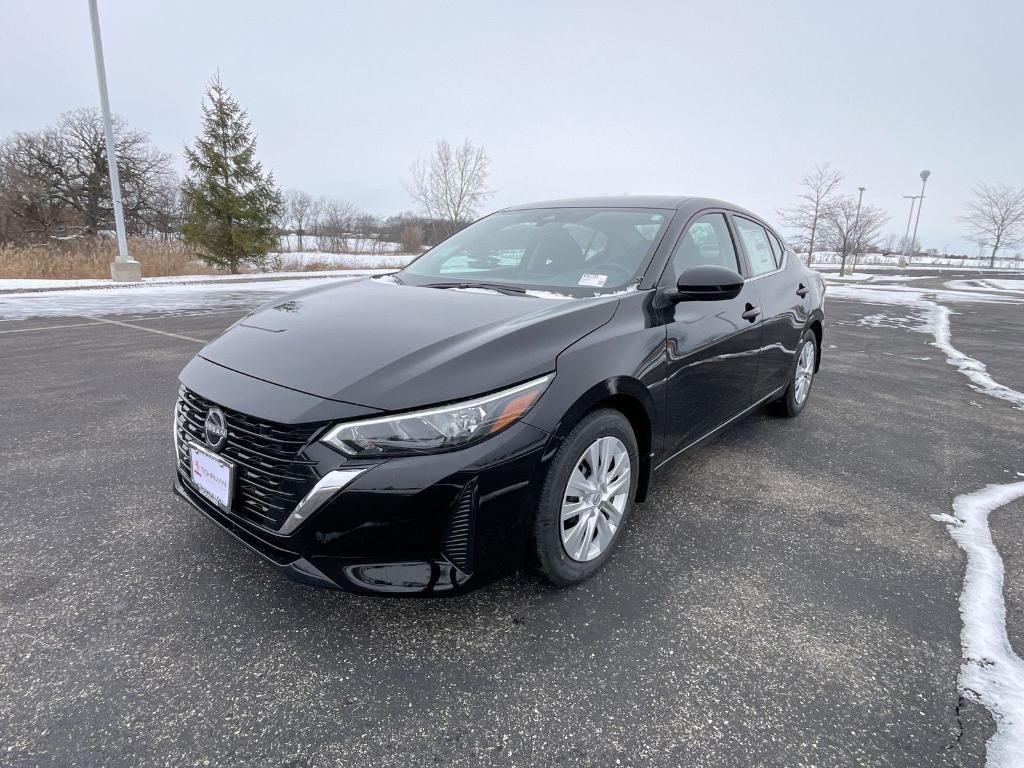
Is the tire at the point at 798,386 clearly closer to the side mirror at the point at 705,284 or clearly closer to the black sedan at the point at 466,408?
the black sedan at the point at 466,408

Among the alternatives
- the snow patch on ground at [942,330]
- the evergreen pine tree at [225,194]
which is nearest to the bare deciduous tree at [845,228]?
the snow patch on ground at [942,330]

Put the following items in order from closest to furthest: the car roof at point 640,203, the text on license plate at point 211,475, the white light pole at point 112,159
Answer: the text on license plate at point 211,475, the car roof at point 640,203, the white light pole at point 112,159

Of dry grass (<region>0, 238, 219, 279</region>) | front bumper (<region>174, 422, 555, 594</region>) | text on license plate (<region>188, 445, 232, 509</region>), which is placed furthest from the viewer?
dry grass (<region>0, 238, 219, 279</region>)

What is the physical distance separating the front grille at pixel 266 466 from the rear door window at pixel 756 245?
2968 millimetres

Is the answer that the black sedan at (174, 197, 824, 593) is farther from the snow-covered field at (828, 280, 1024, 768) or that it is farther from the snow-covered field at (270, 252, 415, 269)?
the snow-covered field at (270, 252, 415, 269)

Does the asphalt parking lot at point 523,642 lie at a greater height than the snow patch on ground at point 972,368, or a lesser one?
lesser

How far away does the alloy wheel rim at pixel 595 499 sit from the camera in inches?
82.6

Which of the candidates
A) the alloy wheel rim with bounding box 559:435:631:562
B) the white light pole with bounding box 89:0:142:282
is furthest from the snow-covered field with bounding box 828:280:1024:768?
the white light pole with bounding box 89:0:142:282

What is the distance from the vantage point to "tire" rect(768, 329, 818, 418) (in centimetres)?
426

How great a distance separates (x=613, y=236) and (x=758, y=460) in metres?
1.79

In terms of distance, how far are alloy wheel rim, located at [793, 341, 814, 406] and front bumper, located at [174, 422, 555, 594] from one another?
3.33 m

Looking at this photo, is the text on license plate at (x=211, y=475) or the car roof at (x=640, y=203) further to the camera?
the car roof at (x=640, y=203)

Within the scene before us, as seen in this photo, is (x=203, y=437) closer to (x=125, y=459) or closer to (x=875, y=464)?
(x=125, y=459)

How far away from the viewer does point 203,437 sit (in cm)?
202
